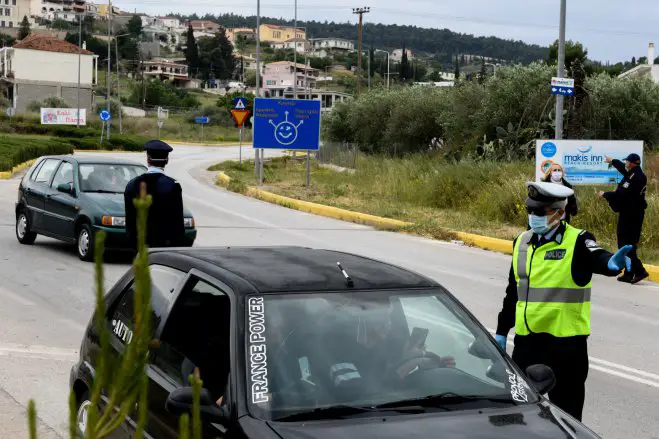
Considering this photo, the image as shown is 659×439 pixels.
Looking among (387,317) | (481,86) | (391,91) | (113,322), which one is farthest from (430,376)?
(391,91)

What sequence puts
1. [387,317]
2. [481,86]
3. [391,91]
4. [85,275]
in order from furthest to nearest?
[391,91] → [481,86] → [85,275] → [387,317]

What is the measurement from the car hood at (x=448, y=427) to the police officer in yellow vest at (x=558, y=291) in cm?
130

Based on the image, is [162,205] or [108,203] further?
[108,203]

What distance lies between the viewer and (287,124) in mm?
28719

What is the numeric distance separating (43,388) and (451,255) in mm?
9718

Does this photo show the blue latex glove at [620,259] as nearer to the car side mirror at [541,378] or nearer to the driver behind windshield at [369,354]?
the car side mirror at [541,378]

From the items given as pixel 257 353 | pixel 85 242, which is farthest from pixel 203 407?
pixel 85 242

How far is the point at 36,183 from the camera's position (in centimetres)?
1519

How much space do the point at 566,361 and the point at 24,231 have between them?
38.2ft

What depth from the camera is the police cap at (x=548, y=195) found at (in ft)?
17.2

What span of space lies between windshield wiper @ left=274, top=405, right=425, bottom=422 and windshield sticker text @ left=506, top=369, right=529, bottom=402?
54 cm

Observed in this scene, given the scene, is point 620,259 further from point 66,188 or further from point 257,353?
point 66,188

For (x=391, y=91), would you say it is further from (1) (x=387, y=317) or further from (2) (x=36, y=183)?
(1) (x=387, y=317)

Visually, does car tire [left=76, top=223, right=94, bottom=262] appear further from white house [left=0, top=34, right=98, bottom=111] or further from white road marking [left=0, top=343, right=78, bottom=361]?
white house [left=0, top=34, right=98, bottom=111]
